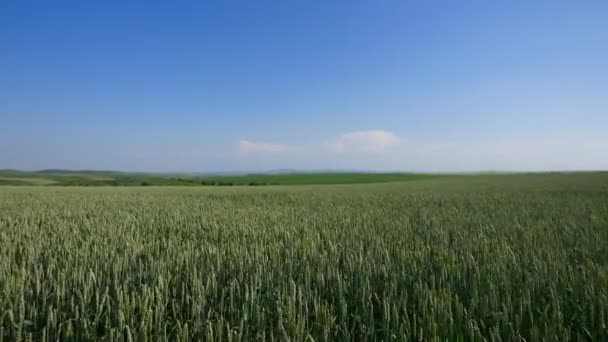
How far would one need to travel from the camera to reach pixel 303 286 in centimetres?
267

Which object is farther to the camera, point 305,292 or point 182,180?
point 182,180

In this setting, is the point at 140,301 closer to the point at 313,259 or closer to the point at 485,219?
the point at 313,259

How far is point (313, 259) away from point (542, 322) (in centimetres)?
199

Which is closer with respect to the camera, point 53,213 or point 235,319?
point 235,319

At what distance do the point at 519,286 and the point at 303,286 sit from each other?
1766mm

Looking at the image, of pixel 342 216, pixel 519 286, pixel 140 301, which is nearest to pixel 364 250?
pixel 519 286

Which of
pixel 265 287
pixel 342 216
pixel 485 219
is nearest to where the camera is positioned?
pixel 265 287

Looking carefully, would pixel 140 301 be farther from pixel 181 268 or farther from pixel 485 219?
pixel 485 219

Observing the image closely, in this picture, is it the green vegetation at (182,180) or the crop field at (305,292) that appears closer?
the crop field at (305,292)

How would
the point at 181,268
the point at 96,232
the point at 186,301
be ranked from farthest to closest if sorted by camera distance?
1. the point at 96,232
2. the point at 181,268
3. the point at 186,301

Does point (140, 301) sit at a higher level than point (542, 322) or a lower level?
higher

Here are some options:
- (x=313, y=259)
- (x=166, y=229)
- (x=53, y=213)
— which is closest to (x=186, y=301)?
(x=313, y=259)

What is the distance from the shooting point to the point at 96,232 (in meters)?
5.52

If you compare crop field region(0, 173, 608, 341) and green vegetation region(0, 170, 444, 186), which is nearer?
crop field region(0, 173, 608, 341)
